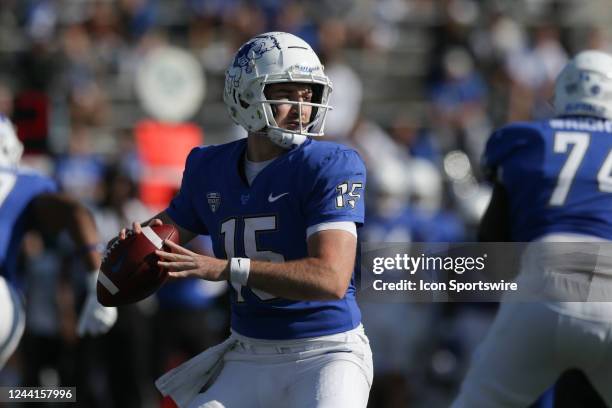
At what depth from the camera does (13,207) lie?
221 inches

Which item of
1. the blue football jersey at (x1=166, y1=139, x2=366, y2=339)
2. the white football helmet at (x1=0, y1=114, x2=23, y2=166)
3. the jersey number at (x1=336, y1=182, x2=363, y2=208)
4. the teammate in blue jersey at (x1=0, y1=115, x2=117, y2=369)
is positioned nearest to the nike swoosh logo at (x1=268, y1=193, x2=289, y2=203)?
the blue football jersey at (x1=166, y1=139, x2=366, y2=339)

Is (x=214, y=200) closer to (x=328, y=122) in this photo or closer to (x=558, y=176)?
(x=558, y=176)

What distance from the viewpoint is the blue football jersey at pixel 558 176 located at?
5.02 m

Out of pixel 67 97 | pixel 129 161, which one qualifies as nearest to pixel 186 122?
pixel 67 97

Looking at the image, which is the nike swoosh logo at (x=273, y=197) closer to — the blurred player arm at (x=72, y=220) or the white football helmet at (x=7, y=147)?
the blurred player arm at (x=72, y=220)

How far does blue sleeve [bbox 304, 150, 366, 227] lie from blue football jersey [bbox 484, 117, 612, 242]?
1223mm

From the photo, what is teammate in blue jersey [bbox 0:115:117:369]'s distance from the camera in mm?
5500

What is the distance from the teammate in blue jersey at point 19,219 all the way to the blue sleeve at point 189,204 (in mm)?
1021

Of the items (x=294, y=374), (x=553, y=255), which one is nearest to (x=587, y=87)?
(x=553, y=255)

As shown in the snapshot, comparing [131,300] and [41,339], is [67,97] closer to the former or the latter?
[41,339]

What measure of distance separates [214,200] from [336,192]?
0.58m

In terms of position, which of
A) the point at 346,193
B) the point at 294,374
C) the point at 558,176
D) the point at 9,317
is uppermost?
the point at 346,193

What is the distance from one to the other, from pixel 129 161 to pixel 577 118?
494cm

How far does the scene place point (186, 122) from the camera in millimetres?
11586
